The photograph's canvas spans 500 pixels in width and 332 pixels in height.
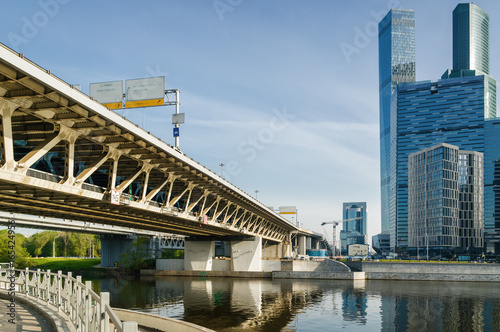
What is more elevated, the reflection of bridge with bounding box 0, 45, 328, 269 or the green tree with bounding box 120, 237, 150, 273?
the reflection of bridge with bounding box 0, 45, 328, 269

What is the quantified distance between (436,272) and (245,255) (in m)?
36.7

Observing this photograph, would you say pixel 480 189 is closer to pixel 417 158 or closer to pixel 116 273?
pixel 417 158

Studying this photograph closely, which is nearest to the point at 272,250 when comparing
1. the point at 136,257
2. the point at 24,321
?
the point at 136,257

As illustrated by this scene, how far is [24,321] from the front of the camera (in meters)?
16.3

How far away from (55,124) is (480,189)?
598 ft

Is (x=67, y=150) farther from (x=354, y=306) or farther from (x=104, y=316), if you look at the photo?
(x=354, y=306)

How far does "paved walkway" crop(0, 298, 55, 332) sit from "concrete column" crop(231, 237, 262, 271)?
72.4m

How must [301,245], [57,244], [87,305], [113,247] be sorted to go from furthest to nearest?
[301,245]
[57,244]
[113,247]
[87,305]

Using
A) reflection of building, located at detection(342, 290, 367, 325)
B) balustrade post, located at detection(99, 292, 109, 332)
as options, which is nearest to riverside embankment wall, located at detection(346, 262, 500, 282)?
reflection of building, located at detection(342, 290, 367, 325)

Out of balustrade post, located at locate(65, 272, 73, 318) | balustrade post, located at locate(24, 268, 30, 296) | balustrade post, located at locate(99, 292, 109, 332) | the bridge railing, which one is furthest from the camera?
balustrade post, located at locate(24, 268, 30, 296)

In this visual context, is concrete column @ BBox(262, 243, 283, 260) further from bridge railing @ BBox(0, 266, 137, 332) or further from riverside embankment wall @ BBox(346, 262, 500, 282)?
bridge railing @ BBox(0, 266, 137, 332)

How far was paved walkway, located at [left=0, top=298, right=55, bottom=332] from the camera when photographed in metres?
14.9

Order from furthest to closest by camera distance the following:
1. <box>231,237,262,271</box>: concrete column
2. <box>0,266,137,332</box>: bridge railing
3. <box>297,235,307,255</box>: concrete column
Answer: <box>297,235,307,255</box>: concrete column
<box>231,237,262,271</box>: concrete column
<box>0,266,137,332</box>: bridge railing

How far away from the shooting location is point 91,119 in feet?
84.7
